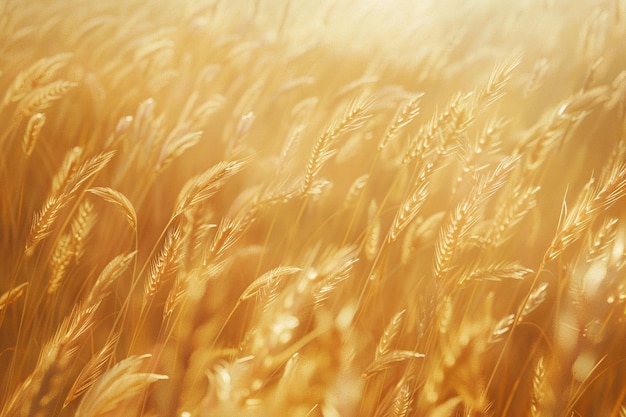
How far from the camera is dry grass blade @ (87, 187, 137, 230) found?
1.27 metres

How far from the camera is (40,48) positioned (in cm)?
133

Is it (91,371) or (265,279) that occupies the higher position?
(265,279)

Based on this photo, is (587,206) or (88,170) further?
(88,170)

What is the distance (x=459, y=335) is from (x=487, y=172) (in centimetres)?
37

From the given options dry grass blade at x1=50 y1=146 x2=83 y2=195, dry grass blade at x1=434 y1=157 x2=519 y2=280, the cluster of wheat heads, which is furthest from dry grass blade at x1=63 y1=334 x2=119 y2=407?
dry grass blade at x1=434 y1=157 x2=519 y2=280

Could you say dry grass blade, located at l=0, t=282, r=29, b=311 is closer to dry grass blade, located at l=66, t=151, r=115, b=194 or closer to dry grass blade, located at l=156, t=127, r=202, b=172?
dry grass blade, located at l=66, t=151, r=115, b=194

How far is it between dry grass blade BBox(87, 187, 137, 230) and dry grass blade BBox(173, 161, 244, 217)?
4.0 inches

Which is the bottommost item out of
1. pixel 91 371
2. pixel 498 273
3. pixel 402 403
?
pixel 402 403

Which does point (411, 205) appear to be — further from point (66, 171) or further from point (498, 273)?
point (66, 171)

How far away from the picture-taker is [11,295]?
1280 mm

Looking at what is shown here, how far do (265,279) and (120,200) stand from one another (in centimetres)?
39

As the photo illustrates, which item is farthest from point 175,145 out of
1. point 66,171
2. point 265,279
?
point 265,279

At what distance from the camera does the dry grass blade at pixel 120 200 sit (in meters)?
1.27

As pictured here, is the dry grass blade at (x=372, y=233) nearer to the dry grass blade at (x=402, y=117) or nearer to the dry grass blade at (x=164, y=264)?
the dry grass blade at (x=402, y=117)
